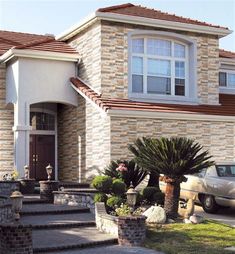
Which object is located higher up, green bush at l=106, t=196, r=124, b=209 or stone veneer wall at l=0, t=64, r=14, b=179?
stone veneer wall at l=0, t=64, r=14, b=179

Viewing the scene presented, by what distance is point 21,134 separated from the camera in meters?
19.1

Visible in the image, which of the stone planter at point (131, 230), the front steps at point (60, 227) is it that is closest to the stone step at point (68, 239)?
the front steps at point (60, 227)

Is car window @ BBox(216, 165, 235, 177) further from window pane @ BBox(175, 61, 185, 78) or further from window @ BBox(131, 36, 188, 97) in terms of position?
window pane @ BBox(175, 61, 185, 78)

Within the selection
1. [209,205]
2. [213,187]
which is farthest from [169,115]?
[209,205]

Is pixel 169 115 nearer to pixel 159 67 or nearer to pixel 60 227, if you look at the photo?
pixel 159 67

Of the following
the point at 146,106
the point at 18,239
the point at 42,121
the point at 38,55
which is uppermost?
the point at 38,55

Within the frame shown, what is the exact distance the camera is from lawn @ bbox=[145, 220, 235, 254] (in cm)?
1015

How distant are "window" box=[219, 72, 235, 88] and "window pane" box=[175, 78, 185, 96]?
13.7ft

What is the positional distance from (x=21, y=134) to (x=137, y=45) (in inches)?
228

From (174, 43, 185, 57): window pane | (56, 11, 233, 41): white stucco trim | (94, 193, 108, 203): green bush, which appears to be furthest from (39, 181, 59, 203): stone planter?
(174, 43, 185, 57): window pane

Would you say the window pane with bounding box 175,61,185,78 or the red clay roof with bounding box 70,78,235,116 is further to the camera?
the window pane with bounding box 175,61,185,78

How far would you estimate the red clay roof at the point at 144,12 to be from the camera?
19578mm

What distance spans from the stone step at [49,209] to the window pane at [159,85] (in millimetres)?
7380

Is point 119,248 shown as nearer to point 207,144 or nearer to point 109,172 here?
point 109,172
